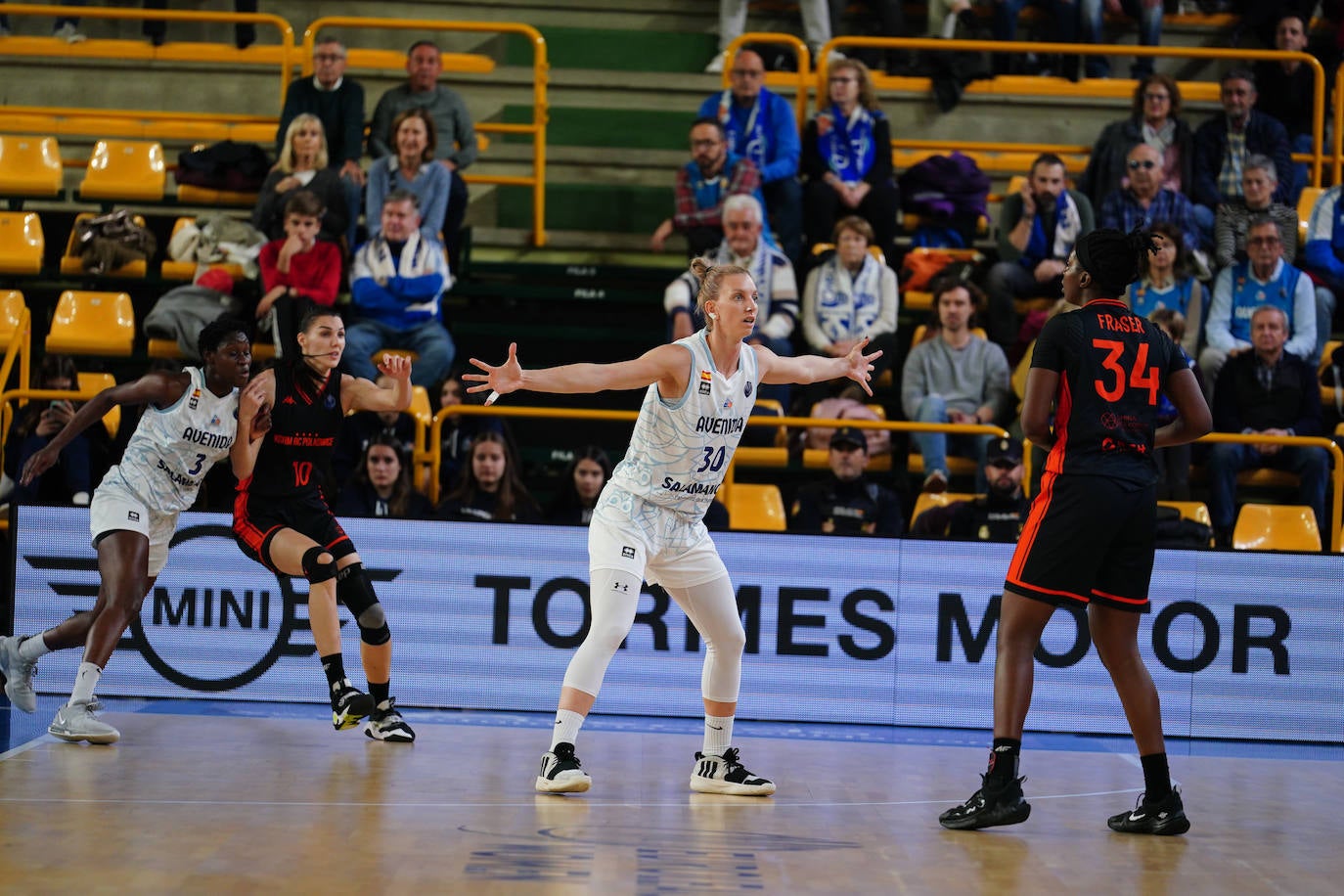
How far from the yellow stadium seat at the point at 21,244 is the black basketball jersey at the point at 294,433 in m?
4.92

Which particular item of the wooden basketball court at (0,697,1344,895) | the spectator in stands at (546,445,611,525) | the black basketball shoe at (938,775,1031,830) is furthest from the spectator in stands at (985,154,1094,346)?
the black basketball shoe at (938,775,1031,830)

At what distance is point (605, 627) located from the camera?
239 inches

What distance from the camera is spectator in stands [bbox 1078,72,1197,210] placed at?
11.5 m

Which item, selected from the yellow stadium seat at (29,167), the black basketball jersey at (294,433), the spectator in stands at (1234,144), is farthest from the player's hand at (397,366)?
the spectator in stands at (1234,144)

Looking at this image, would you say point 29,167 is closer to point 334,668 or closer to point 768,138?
point 768,138

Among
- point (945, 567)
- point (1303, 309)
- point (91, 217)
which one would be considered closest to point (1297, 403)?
point (1303, 309)

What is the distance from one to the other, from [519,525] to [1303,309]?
18.4ft

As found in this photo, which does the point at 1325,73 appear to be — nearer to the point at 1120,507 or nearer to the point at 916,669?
the point at 916,669

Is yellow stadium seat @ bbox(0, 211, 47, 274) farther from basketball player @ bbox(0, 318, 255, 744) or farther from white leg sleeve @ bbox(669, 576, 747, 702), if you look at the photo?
white leg sleeve @ bbox(669, 576, 747, 702)

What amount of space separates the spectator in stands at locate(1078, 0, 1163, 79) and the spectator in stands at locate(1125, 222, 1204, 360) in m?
3.07

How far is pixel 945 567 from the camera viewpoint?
826cm

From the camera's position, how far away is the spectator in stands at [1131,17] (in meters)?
13.2

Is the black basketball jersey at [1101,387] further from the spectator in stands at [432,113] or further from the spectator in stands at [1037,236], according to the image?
the spectator in stands at [432,113]

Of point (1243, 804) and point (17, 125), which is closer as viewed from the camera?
point (1243, 804)
